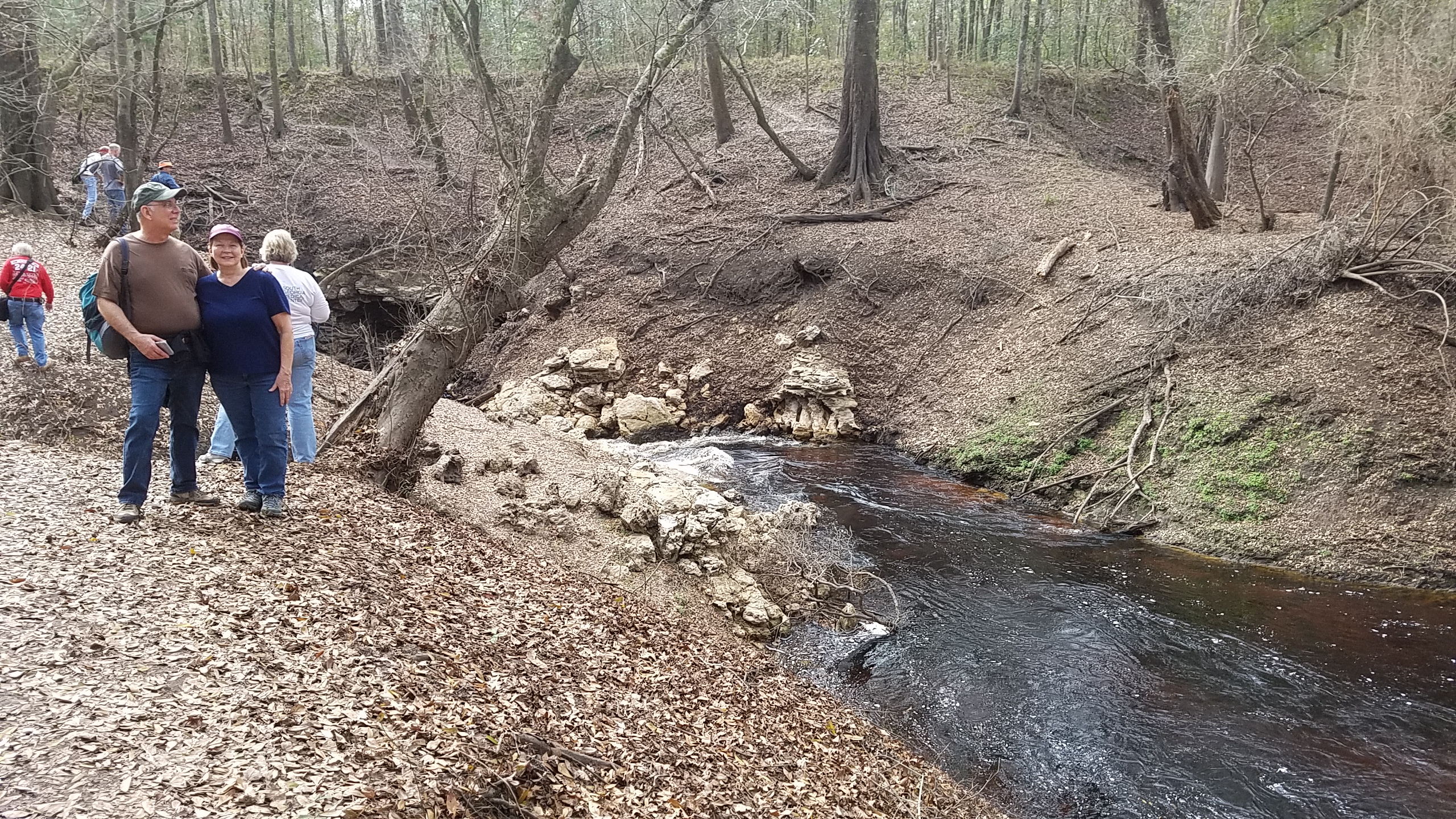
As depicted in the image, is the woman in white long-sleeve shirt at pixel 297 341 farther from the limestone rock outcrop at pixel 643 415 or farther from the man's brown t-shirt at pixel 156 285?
the limestone rock outcrop at pixel 643 415

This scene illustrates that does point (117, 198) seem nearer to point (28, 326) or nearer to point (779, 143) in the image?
point (28, 326)

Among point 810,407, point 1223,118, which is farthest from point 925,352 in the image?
point 1223,118

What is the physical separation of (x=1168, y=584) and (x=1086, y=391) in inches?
163

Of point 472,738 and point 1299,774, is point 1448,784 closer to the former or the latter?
point 1299,774

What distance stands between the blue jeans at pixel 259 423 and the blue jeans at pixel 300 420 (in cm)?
124

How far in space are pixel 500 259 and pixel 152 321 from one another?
3.35m

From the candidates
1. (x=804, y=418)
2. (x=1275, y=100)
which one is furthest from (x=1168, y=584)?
(x=1275, y=100)

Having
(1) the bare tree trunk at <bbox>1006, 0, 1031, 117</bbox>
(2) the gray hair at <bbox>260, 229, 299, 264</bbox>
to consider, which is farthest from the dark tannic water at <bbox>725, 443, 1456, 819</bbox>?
(1) the bare tree trunk at <bbox>1006, 0, 1031, 117</bbox>

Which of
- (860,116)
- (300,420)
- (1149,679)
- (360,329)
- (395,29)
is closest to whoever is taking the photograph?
(300,420)

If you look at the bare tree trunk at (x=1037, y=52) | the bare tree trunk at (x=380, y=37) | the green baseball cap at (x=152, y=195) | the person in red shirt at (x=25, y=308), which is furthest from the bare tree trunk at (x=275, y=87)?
the bare tree trunk at (x=1037, y=52)

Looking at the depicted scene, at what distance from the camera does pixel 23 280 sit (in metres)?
7.79

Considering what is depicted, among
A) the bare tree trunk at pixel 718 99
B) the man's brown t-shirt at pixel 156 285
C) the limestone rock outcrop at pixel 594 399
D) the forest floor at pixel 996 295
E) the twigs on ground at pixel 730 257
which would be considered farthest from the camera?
the bare tree trunk at pixel 718 99

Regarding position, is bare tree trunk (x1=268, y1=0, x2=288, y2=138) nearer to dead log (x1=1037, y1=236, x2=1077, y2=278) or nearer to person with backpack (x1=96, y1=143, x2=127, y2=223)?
person with backpack (x1=96, y1=143, x2=127, y2=223)

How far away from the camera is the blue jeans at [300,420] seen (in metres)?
6.32
